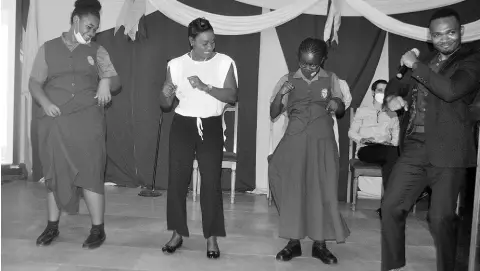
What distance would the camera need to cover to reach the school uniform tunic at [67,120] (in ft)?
10.3

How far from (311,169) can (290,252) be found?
565 millimetres

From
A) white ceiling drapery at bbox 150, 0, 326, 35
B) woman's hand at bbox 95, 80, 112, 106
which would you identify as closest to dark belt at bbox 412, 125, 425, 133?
woman's hand at bbox 95, 80, 112, 106

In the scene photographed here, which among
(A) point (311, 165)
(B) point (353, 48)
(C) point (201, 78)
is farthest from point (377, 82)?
(C) point (201, 78)

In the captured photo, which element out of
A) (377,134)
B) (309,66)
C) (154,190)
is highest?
(309,66)

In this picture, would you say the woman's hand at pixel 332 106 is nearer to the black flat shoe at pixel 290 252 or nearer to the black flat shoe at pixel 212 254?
the black flat shoe at pixel 290 252

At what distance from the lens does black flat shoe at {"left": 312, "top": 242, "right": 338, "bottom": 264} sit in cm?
310

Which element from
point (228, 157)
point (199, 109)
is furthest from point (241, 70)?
point (199, 109)

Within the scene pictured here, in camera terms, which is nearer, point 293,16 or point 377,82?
point 377,82

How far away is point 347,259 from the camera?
3.22m

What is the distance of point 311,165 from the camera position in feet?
10.2

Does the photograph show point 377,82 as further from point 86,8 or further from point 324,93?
point 86,8

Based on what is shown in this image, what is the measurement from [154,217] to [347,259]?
70.2 inches

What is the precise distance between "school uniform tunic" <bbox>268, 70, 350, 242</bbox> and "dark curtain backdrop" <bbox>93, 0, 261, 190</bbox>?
2352 mm

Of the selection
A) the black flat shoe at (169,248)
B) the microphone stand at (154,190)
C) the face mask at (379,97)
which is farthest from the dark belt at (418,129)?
the microphone stand at (154,190)
